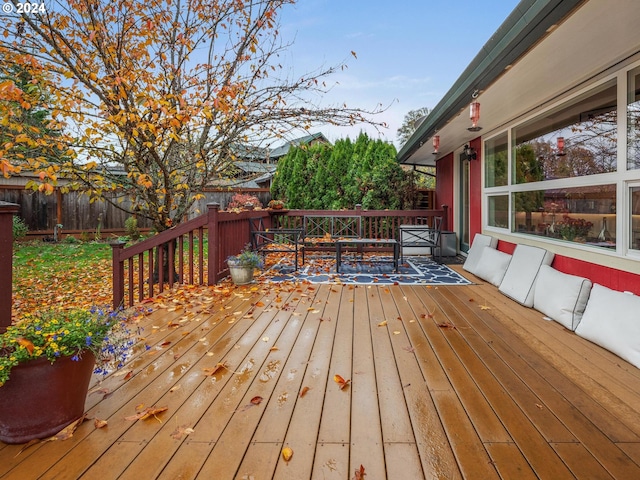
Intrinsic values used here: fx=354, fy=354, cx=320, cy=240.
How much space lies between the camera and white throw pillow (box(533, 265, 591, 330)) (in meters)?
2.83

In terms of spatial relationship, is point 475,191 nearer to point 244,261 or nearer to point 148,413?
point 244,261

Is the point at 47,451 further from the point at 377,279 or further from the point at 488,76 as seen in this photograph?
the point at 377,279

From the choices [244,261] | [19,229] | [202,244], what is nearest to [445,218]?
[244,261]

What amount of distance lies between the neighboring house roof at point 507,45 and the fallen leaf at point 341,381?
7.69 ft

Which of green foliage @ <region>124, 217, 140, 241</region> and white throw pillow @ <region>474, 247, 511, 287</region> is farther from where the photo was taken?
green foliage @ <region>124, 217, 140, 241</region>

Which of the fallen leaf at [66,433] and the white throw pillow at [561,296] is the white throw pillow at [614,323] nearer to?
the white throw pillow at [561,296]

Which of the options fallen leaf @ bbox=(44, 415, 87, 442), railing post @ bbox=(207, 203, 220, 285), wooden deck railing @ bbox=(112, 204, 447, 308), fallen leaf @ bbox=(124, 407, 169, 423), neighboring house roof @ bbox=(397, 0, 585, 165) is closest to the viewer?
fallen leaf @ bbox=(44, 415, 87, 442)

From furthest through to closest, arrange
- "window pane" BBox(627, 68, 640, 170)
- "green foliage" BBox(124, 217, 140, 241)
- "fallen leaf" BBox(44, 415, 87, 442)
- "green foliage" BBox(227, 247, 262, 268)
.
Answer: "green foliage" BBox(124, 217, 140, 241) → "green foliage" BBox(227, 247, 262, 268) → "window pane" BBox(627, 68, 640, 170) → "fallen leaf" BBox(44, 415, 87, 442)

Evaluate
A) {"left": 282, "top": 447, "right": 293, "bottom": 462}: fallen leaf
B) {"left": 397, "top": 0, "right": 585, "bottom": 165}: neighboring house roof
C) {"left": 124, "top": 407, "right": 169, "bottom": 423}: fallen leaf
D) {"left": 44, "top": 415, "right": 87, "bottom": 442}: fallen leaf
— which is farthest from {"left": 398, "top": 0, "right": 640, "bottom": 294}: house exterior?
{"left": 44, "top": 415, "right": 87, "bottom": 442}: fallen leaf

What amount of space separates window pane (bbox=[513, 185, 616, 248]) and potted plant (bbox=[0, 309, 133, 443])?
3691 millimetres

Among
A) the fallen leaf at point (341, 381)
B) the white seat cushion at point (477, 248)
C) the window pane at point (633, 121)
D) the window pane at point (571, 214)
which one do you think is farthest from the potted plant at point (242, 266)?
the window pane at point (633, 121)

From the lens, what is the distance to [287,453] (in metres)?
1.45

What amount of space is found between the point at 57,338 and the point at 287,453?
1.09 meters

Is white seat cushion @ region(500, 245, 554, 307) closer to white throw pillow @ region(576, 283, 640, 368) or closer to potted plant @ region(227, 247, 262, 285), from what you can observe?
white throw pillow @ region(576, 283, 640, 368)
